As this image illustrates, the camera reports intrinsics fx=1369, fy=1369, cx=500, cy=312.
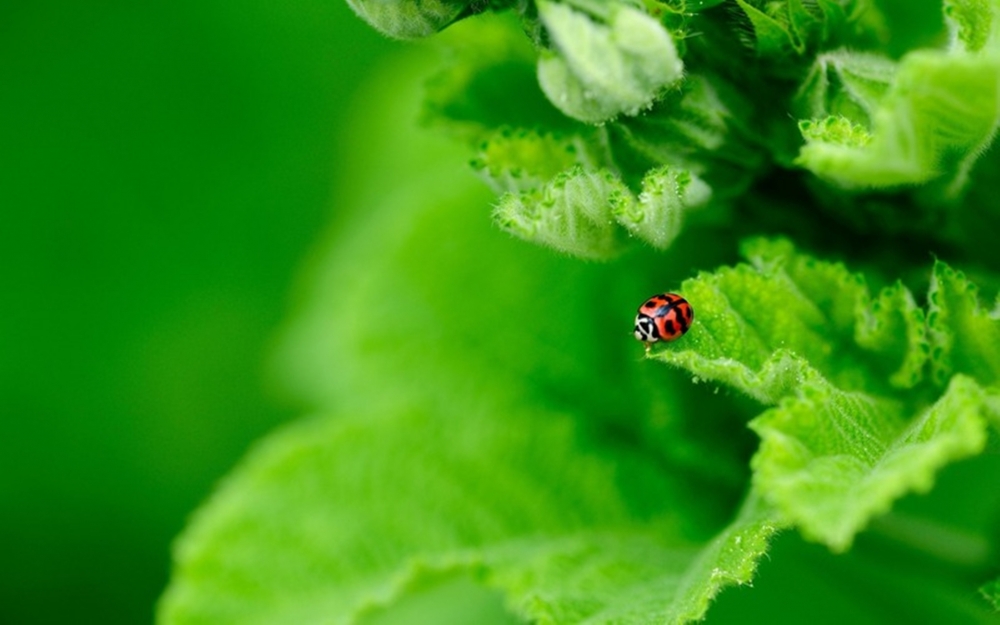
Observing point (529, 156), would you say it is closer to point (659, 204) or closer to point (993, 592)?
point (659, 204)

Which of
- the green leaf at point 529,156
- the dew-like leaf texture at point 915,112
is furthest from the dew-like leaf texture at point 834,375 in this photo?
the green leaf at point 529,156

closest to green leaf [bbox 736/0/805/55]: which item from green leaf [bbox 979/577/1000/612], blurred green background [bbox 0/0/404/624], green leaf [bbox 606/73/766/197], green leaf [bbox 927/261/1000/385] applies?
green leaf [bbox 606/73/766/197]

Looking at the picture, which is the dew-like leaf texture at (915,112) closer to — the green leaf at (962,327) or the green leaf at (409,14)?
the green leaf at (962,327)

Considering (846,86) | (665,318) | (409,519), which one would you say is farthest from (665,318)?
(409,519)

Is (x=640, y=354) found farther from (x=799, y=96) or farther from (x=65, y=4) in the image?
(x=65, y=4)

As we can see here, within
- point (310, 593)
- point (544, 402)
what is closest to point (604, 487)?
point (544, 402)

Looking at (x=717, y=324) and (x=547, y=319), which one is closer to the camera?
(x=717, y=324)
